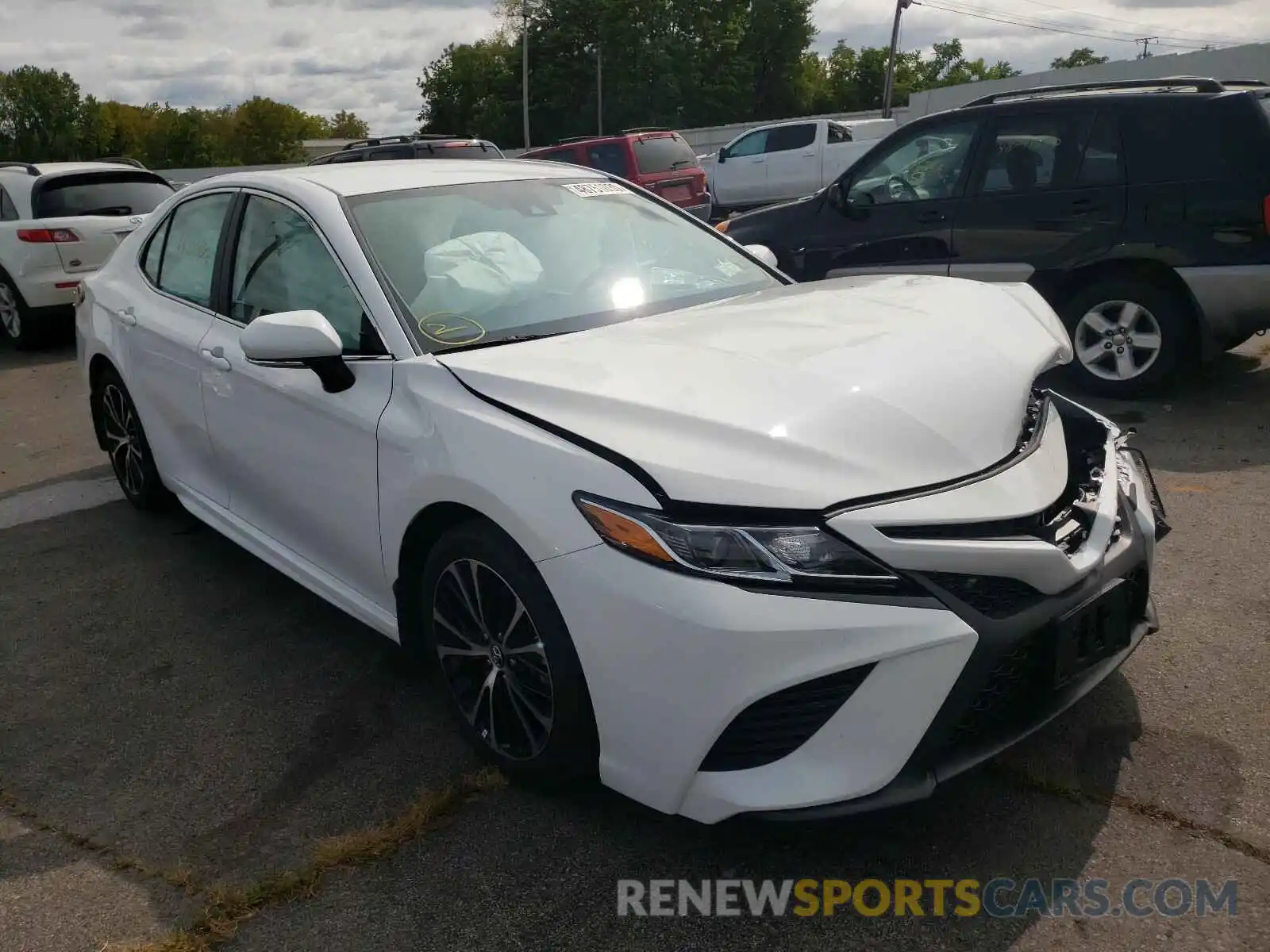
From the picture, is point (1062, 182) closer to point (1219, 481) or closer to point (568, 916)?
point (1219, 481)

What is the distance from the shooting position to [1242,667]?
10.3 feet

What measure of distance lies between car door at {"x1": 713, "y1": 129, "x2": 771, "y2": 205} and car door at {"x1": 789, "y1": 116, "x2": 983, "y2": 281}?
1345 centimetres

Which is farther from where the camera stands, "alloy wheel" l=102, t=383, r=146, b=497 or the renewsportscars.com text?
"alloy wheel" l=102, t=383, r=146, b=497

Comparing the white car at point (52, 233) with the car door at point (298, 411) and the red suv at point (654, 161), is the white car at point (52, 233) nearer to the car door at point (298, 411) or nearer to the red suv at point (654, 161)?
the car door at point (298, 411)

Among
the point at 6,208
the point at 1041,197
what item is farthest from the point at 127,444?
the point at 6,208

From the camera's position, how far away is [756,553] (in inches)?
84.5

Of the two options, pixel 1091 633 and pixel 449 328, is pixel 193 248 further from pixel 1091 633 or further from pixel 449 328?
pixel 1091 633

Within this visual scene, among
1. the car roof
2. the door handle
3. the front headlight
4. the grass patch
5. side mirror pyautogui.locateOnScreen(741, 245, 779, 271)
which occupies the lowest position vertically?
the grass patch

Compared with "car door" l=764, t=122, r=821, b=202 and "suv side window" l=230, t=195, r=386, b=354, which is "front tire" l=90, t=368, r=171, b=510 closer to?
"suv side window" l=230, t=195, r=386, b=354

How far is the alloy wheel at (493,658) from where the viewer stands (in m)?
2.57

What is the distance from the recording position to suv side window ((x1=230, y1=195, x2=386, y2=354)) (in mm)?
3141

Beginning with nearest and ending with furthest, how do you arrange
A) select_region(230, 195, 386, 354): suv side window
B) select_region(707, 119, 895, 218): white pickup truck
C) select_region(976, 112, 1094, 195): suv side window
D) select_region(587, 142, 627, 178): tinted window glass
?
select_region(230, 195, 386, 354): suv side window < select_region(976, 112, 1094, 195): suv side window < select_region(587, 142, 627, 178): tinted window glass < select_region(707, 119, 895, 218): white pickup truck

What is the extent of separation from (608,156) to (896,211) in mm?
9960

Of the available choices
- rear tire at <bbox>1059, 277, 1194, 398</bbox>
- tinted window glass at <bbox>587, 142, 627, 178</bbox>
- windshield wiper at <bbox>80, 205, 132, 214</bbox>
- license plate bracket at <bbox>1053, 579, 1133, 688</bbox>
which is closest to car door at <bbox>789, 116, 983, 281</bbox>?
rear tire at <bbox>1059, 277, 1194, 398</bbox>
